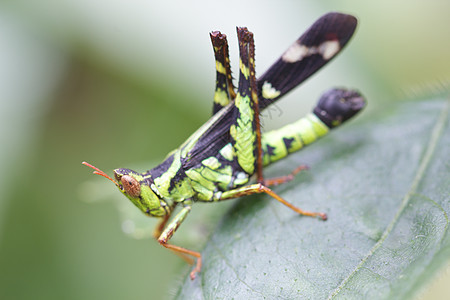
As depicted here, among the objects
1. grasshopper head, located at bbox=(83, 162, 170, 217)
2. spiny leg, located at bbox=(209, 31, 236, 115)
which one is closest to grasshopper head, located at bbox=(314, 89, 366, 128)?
spiny leg, located at bbox=(209, 31, 236, 115)

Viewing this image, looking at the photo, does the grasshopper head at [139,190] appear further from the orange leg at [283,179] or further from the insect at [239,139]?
the orange leg at [283,179]

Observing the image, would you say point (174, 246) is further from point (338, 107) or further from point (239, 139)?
point (338, 107)

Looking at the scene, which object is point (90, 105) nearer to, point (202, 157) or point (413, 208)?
point (202, 157)

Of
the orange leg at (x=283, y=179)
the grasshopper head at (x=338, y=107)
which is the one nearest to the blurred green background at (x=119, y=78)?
the grasshopper head at (x=338, y=107)

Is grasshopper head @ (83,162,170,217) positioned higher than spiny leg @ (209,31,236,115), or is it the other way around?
spiny leg @ (209,31,236,115)

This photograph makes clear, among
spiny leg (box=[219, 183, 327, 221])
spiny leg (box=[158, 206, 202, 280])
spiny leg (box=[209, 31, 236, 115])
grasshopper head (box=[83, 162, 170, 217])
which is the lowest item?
spiny leg (box=[158, 206, 202, 280])

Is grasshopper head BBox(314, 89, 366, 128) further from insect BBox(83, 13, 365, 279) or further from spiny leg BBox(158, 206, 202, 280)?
spiny leg BBox(158, 206, 202, 280)
